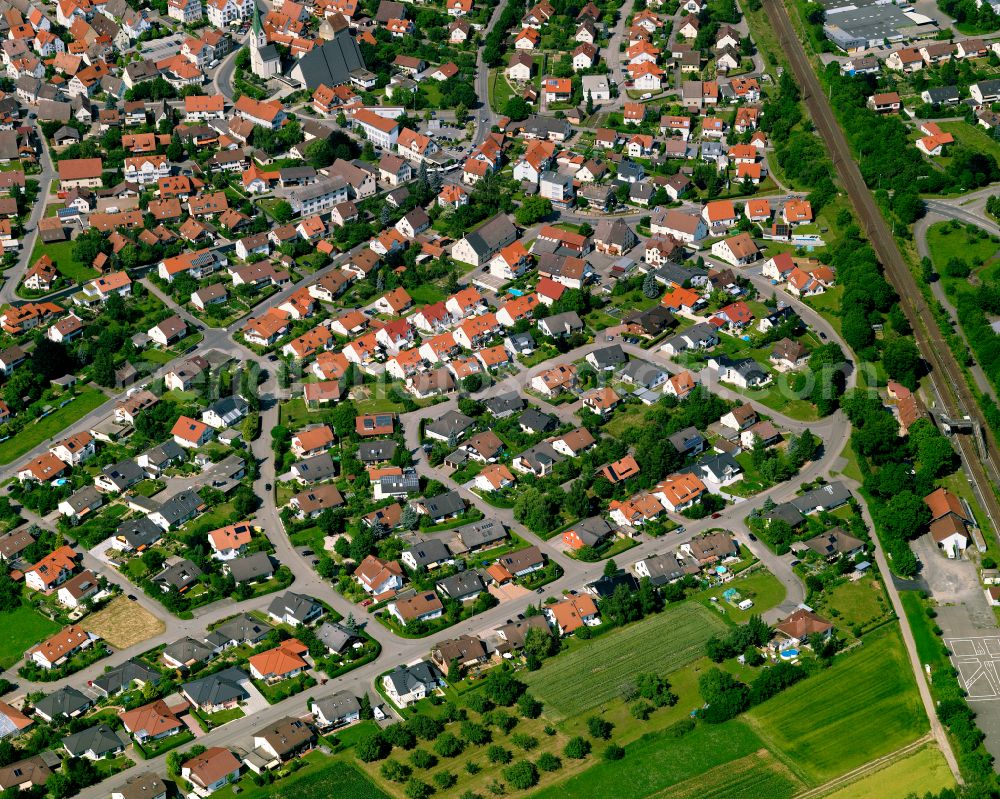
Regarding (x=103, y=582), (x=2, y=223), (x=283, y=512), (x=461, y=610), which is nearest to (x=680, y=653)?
(x=461, y=610)

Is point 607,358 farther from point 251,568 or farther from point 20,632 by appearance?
point 20,632

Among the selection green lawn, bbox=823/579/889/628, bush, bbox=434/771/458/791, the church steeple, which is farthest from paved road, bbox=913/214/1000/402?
the church steeple

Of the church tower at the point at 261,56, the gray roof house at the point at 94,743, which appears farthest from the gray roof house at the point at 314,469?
the church tower at the point at 261,56

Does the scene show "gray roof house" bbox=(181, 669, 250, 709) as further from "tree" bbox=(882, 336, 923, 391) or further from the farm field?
"tree" bbox=(882, 336, 923, 391)

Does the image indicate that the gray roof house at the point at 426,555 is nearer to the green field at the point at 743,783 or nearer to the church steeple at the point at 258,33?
the green field at the point at 743,783

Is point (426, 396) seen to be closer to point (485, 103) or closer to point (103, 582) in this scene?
point (103, 582)

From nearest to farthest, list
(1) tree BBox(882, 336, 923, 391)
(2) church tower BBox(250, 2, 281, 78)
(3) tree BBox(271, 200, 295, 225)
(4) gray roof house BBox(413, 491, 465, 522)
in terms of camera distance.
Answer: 1. (4) gray roof house BBox(413, 491, 465, 522)
2. (1) tree BBox(882, 336, 923, 391)
3. (3) tree BBox(271, 200, 295, 225)
4. (2) church tower BBox(250, 2, 281, 78)
